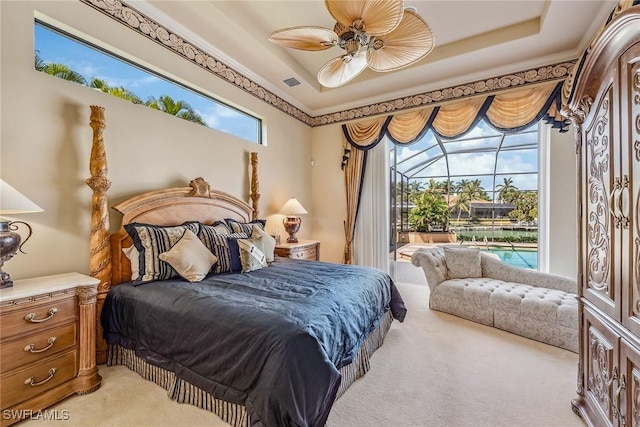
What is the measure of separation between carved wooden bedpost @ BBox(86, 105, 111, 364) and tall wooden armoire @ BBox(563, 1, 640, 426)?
325 cm

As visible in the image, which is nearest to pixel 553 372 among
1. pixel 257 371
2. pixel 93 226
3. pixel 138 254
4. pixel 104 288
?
pixel 257 371

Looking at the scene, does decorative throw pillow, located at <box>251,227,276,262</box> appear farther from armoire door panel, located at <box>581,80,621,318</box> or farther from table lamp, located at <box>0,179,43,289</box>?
armoire door panel, located at <box>581,80,621,318</box>

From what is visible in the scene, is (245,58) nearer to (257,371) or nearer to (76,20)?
(76,20)

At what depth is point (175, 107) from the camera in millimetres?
3006

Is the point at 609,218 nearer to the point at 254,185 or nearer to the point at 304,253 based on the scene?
the point at 304,253

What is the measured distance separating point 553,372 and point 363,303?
1629 mm

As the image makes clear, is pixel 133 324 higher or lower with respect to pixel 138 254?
lower

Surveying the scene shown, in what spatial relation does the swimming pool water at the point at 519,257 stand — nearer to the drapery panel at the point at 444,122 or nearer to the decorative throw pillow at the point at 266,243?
the drapery panel at the point at 444,122

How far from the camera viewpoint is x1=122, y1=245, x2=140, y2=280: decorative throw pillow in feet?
7.32

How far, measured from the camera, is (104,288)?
2207 mm

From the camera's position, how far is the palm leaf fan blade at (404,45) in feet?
6.30

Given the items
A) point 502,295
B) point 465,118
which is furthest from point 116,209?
point 465,118

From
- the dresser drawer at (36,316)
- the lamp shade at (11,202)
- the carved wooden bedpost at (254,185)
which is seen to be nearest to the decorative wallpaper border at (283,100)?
the carved wooden bedpost at (254,185)

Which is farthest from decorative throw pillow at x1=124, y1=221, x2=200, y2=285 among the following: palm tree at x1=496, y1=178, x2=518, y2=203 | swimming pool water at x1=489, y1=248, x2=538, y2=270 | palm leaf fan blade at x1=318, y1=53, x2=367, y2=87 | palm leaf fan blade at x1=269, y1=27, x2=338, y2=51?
palm tree at x1=496, y1=178, x2=518, y2=203
